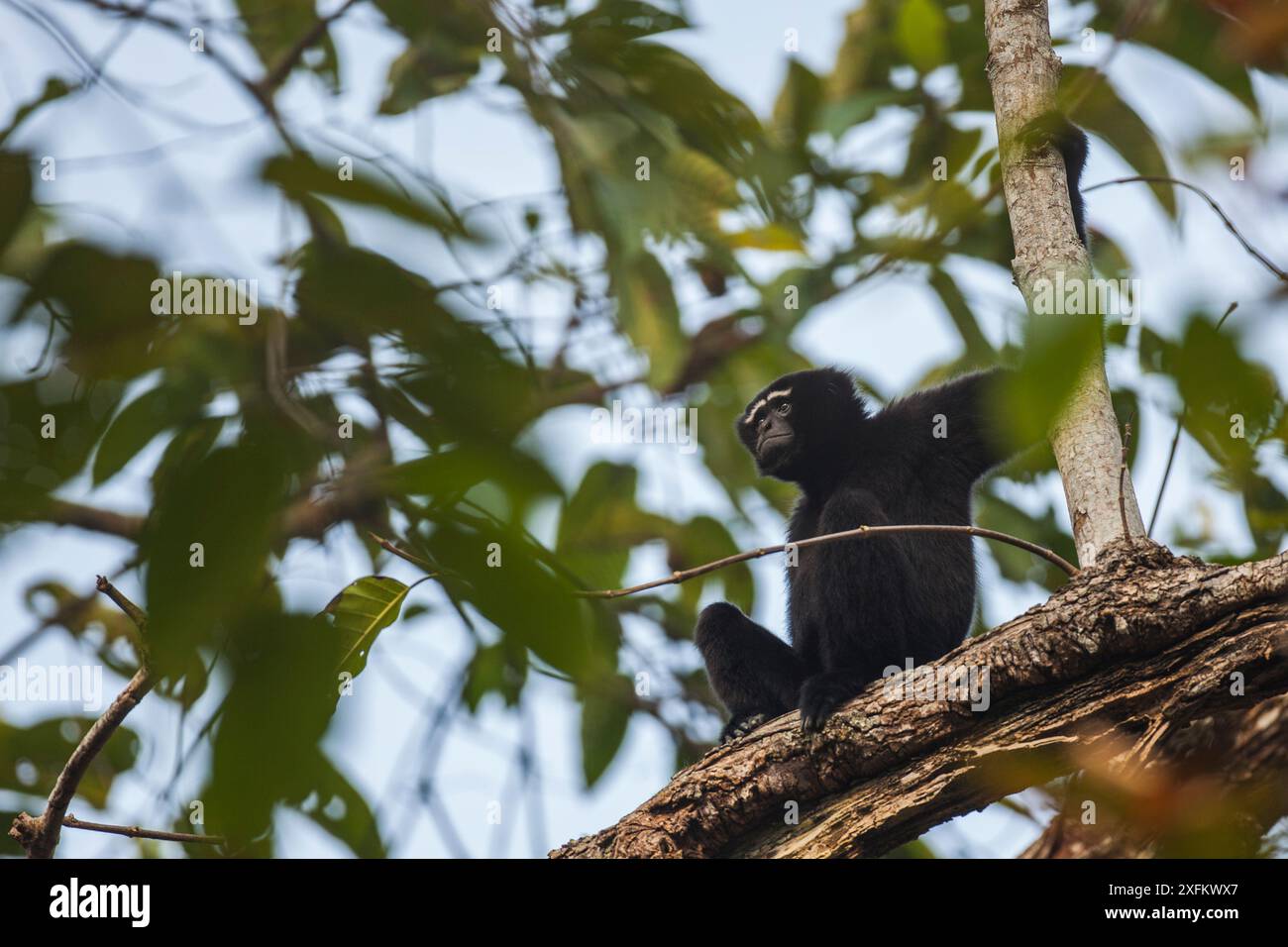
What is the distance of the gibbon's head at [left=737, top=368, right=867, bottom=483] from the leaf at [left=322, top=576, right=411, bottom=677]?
5707 mm

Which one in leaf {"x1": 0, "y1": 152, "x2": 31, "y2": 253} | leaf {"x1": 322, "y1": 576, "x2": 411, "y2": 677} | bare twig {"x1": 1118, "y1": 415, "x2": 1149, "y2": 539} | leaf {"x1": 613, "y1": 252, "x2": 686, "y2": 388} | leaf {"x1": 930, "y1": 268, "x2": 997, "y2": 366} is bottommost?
leaf {"x1": 322, "y1": 576, "x2": 411, "y2": 677}

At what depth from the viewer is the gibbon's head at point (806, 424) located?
834cm

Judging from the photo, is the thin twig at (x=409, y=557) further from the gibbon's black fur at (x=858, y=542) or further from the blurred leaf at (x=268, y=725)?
the gibbon's black fur at (x=858, y=542)

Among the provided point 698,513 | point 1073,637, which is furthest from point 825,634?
point 698,513

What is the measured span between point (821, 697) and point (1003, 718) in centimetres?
122

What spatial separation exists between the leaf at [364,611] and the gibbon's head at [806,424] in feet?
18.7

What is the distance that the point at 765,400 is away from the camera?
8711mm

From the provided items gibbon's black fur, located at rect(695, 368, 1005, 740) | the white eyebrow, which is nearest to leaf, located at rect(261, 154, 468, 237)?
gibbon's black fur, located at rect(695, 368, 1005, 740)

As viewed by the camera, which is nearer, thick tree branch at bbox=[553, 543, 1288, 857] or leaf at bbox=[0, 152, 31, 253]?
leaf at bbox=[0, 152, 31, 253]

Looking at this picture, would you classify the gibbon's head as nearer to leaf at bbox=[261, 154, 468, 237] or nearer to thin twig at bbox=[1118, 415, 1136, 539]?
thin twig at bbox=[1118, 415, 1136, 539]

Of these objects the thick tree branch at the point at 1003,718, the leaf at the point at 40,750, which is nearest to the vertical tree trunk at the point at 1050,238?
the thick tree branch at the point at 1003,718

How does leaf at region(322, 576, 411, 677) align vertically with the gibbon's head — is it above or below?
below

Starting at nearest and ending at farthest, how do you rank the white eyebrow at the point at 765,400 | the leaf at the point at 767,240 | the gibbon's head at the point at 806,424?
the gibbon's head at the point at 806,424 → the white eyebrow at the point at 765,400 → the leaf at the point at 767,240

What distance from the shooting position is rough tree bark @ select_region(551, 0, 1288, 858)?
4.21 metres
